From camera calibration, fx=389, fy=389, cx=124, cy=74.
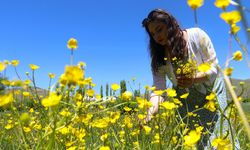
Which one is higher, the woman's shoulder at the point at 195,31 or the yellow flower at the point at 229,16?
the woman's shoulder at the point at 195,31

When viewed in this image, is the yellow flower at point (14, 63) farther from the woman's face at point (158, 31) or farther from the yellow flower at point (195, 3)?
the woman's face at point (158, 31)

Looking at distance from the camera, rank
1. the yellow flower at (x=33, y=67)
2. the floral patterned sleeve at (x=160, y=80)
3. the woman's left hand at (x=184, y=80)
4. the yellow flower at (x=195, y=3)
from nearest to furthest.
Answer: the yellow flower at (x=195, y=3)
the yellow flower at (x=33, y=67)
the woman's left hand at (x=184, y=80)
the floral patterned sleeve at (x=160, y=80)

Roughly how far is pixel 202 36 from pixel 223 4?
192 centimetres

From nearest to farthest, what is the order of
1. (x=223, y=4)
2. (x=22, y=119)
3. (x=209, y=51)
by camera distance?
(x=223, y=4), (x=22, y=119), (x=209, y=51)

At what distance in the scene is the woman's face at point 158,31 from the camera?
8.71 feet

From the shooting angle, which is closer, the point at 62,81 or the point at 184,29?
the point at 62,81

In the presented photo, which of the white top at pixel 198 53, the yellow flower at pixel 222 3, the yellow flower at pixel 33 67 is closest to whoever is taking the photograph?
the yellow flower at pixel 222 3

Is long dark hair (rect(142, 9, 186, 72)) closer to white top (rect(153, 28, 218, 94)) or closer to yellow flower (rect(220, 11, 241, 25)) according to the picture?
white top (rect(153, 28, 218, 94))

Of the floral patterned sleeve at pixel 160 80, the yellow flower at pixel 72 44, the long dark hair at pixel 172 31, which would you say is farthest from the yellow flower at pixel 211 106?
the floral patterned sleeve at pixel 160 80

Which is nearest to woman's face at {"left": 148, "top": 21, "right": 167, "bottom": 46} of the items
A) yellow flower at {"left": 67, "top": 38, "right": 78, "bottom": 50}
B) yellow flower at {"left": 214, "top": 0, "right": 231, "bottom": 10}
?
yellow flower at {"left": 67, "top": 38, "right": 78, "bottom": 50}

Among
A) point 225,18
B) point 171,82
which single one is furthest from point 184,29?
point 225,18

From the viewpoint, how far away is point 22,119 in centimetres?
82

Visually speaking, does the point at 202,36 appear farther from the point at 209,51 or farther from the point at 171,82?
the point at 171,82

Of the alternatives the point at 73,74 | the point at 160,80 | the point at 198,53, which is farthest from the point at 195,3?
the point at 160,80
